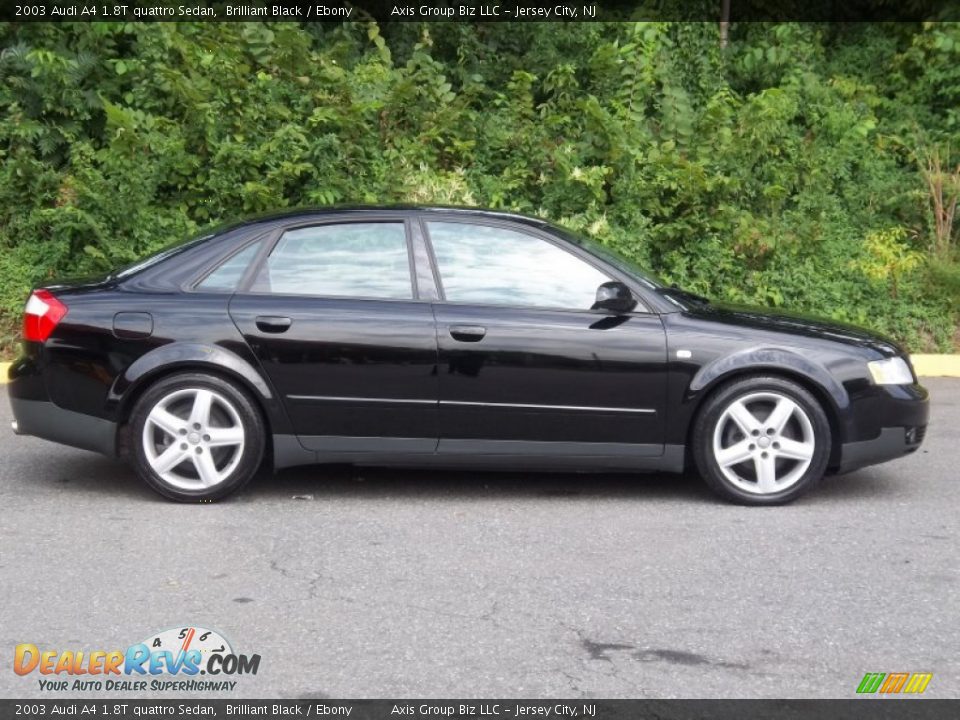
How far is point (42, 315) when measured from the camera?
259 inches

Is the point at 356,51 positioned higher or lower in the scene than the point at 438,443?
higher

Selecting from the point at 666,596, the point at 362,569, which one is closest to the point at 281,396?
the point at 362,569

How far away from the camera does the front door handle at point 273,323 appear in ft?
21.2

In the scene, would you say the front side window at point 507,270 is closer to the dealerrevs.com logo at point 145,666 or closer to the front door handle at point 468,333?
the front door handle at point 468,333

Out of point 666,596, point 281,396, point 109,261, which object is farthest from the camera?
point 109,261

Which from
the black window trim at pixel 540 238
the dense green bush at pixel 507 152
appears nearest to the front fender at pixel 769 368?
the black window trim at pixel 540 238

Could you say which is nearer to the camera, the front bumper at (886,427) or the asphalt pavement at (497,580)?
the asphalt pavement at (497,580)

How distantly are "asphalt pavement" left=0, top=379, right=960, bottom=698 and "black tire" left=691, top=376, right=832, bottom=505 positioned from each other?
109 mm

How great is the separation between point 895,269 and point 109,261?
6.98 meters

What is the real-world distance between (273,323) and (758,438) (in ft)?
8.16

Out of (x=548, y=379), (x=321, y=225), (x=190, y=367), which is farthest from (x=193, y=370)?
(x=548, y=379)
